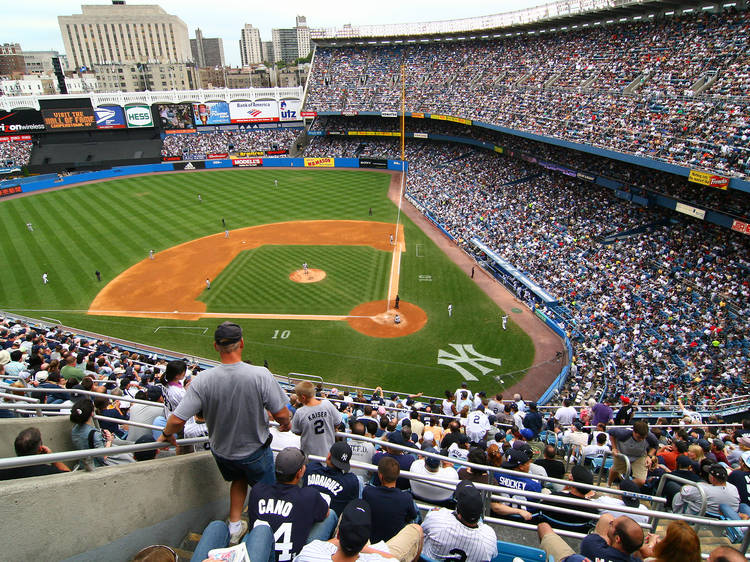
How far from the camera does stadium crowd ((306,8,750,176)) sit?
27344 millimetres

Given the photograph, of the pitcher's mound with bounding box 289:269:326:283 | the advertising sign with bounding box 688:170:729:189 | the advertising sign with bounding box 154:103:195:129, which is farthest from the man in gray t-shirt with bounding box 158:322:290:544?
the advertising sign with bounding box 154:103:195:129

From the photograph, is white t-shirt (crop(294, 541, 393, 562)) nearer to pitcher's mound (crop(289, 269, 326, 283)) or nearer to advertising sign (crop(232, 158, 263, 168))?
pitcher's mound (crop(289, 269, 326, 283))

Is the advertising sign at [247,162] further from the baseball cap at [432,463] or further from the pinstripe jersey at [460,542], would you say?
the pinstripe jersey at [460,542]

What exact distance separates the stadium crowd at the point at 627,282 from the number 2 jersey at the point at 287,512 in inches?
730

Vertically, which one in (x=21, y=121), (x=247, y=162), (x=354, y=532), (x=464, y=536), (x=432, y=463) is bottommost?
(x=247, y=162)

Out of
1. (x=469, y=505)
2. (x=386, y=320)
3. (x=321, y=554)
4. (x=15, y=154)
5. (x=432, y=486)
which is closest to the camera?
(x=321, y=554)

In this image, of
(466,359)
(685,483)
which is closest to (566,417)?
(685,483)

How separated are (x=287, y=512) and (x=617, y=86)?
41613 mm

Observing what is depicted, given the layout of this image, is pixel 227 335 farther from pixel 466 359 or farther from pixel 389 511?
pixel 466 359

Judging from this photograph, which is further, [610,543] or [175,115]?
[175,115]

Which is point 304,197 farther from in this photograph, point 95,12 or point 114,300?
point 95,12

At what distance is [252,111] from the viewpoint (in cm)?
7431

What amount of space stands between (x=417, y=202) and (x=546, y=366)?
29614 mm

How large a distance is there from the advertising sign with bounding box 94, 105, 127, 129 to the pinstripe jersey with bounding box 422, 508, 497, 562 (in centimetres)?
7835
